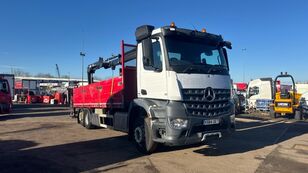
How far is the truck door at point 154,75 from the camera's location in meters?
6.75

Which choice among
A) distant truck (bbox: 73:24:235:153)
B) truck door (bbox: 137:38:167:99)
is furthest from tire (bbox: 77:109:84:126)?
truck door (bbox: 137:38:167:99)

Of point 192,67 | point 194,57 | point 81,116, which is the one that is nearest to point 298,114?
point 81,116

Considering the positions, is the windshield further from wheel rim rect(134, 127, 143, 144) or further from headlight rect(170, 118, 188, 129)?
wheel rim rect(134, 127, 143, 144)

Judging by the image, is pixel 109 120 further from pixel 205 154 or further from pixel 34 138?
pixel 205 154

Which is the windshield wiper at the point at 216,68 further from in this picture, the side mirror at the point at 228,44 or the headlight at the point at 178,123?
the headlight at the point at 178,123

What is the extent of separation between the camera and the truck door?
22.1 ft

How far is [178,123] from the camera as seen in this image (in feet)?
21.0

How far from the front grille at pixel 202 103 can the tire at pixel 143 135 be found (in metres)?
1.19

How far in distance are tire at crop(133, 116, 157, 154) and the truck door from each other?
717 millimetres

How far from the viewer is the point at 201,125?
21.8 ft

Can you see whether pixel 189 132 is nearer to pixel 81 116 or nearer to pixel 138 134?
pixel 138 134

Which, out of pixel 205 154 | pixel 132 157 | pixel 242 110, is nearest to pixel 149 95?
pixel 132 157

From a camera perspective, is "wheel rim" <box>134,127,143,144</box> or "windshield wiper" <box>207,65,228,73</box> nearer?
"windshield wiper" <box>207,65,228,73</box>

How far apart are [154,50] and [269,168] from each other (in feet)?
13.1
